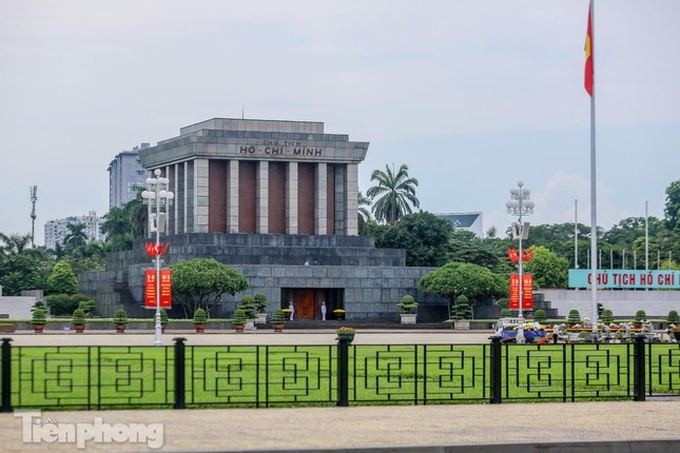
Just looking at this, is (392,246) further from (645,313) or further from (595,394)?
(595,394)

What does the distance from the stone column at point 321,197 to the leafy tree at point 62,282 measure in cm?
1535

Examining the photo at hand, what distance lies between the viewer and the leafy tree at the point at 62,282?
7912 centimetres

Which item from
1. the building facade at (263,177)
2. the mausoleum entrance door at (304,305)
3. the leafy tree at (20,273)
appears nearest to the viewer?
the mausoleum entrance door at (304,305)

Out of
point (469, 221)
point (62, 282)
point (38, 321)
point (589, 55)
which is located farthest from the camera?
point (469, 221)

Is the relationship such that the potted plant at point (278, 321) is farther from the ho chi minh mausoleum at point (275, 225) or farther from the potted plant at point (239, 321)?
the ho chi minh mausoleum at point (275, 225)

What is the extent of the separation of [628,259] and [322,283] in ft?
168

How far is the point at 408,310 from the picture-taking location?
233 feet

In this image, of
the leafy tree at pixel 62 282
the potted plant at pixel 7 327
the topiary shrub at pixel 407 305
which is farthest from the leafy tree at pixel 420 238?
the potted plant at pixel 7 327

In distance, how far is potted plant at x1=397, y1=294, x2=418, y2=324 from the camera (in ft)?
231

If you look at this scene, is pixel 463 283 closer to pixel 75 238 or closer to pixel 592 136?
pixel 592 136

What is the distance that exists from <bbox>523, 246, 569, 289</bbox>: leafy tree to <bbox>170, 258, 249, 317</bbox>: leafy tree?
3850 cm

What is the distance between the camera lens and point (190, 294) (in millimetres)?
67438

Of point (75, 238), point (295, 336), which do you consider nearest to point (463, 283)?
point (295, 336)

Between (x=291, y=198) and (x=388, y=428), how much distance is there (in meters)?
60.5
